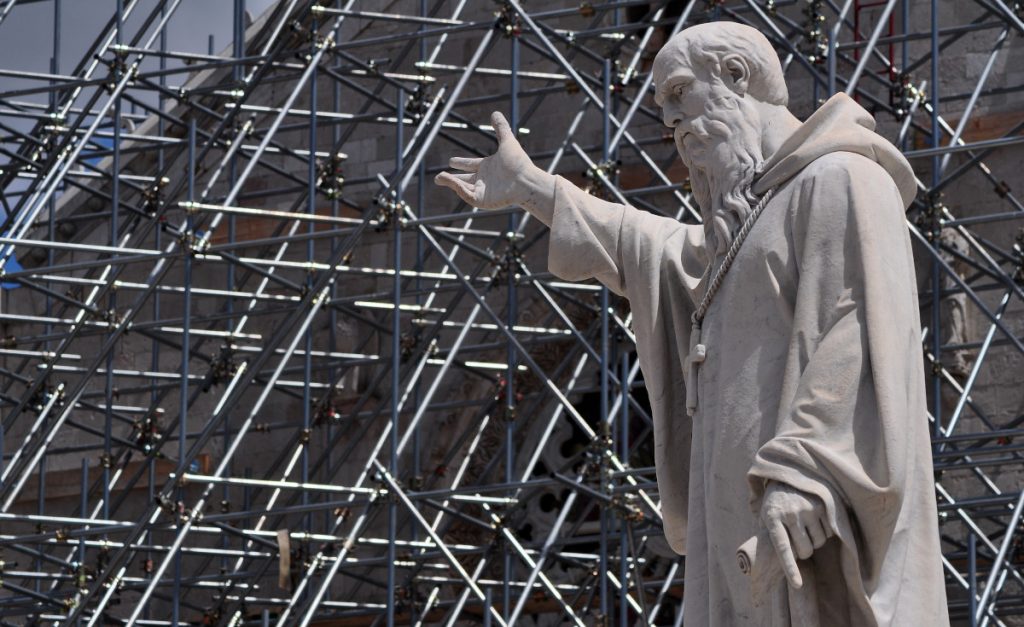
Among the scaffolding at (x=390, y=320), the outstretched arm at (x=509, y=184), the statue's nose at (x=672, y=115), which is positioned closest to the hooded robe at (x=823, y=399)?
the statue's nose at (x=672, y=115)

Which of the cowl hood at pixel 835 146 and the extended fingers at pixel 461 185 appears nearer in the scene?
the cowl hood at pixel 835 146

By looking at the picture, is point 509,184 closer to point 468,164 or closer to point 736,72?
point 468,164

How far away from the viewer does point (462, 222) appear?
58.9 ft

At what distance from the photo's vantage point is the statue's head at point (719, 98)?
631 centimetres

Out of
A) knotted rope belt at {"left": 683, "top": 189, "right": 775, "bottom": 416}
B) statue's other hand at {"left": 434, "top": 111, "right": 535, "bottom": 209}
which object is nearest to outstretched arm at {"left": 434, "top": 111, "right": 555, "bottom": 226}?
statue's other hand at {"left": 434, "top": 111, "right": 535, "bottom": 209}

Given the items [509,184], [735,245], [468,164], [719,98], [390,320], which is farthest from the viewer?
[390,320]

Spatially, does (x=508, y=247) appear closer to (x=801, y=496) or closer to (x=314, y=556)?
(x=314, y=556)

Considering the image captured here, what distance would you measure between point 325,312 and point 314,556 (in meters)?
2.29

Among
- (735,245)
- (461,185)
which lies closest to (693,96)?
Result: (735,245)

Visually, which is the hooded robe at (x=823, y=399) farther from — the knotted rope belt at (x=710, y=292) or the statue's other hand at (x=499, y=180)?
the statue's other hand at (x=499, y=180)

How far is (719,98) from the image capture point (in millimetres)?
6324

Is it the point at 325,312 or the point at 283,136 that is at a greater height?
the point at 283,136

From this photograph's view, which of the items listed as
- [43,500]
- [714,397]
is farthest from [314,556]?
[714,397]

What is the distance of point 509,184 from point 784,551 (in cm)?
142
